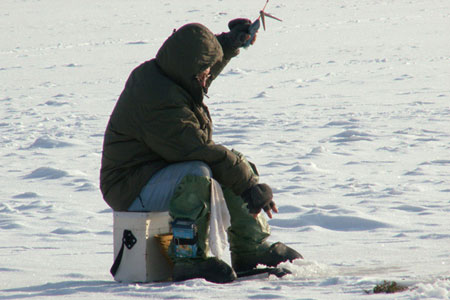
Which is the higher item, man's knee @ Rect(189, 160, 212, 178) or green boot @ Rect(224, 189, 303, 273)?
man's knee @ Rect(189, 160, 212, 178)

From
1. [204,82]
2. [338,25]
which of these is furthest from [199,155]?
[338,25]

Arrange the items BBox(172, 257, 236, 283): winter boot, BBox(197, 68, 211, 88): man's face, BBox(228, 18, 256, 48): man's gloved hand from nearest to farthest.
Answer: BBox(172, 257, 236, 283): winter boot
BBox(197, 68, 211, 88): man's face
BBox(228, 18, 256, 48): man's gloved hand

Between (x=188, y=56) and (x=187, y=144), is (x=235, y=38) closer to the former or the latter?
(x=188, y=56)

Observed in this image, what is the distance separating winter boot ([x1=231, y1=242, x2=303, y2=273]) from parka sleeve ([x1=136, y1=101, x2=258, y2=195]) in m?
0.36

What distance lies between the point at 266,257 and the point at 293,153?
4.07 meters

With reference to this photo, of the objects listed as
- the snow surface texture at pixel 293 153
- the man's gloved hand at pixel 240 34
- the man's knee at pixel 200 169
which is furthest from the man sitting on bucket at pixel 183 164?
the man's gloved hand at pixel 240 34

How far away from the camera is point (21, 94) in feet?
43.7

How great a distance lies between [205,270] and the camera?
130 inches

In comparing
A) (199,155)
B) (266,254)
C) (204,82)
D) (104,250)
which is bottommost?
(104,250)

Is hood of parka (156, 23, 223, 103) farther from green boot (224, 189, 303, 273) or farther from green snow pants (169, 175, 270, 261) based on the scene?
green boot (224, 189, 303, 273)

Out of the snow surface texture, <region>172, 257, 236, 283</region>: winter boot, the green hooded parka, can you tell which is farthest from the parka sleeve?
the snow surface texture

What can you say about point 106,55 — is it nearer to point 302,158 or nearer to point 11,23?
point 11,23

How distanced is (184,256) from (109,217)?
208 cm

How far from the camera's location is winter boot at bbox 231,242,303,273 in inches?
140
